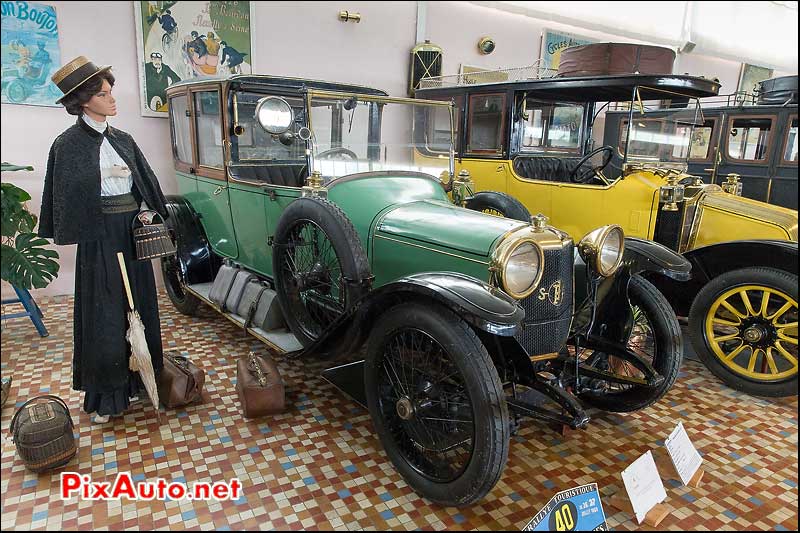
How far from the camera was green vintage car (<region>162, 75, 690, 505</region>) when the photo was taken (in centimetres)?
187

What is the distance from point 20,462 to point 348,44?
2.81 meters

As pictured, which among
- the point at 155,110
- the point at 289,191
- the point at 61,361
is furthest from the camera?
the point at 155,110

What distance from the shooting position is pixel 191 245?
378cm

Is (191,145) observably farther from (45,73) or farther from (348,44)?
(348,44)

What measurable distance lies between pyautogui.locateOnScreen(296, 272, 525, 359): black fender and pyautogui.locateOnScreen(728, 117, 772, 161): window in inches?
117

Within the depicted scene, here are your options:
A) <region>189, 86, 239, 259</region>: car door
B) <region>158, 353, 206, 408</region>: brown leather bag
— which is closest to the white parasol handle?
<region>158, 353, 206, 408</region>: brown leather bag

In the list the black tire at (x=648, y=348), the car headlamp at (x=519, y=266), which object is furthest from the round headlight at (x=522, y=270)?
the black tire at (x=648, y=348)

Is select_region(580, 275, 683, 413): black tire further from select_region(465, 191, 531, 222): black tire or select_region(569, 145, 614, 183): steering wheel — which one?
select_region(569, 145, 614, 183): steering wheel

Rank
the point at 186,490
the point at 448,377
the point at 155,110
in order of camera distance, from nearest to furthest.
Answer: the point at 448,377 → the point at 186,490 → the point at 155,110

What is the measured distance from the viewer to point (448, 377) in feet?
6.22

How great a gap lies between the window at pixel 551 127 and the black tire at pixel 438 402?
9.84ft

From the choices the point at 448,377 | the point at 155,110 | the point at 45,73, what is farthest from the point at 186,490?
the point at 155,110

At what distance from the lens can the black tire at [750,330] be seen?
2.80m

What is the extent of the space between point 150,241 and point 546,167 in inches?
137
